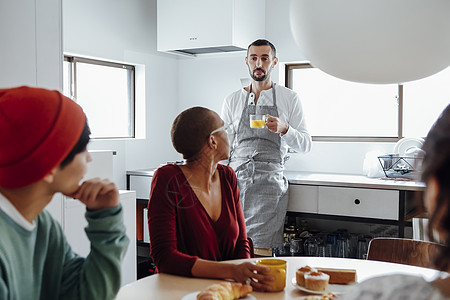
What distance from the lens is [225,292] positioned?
1206 mm

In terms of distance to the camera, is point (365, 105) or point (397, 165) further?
point (365, 105)

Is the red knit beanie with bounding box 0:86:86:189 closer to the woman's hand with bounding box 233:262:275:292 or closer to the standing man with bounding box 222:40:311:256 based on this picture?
the woman's hand with bounding box 233:262:275:292

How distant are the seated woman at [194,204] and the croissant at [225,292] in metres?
0.24

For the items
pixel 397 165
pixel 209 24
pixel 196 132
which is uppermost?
pixel 209 24

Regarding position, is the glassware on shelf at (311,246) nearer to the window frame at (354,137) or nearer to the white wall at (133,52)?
the window frame at (354,137)

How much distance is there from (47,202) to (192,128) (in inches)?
29.1

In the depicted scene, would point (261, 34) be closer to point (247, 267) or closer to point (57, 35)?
point (57, 35)

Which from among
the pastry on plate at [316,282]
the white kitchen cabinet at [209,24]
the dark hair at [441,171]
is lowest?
the pastry on plate at [316,282]

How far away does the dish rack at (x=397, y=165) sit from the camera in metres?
3.10

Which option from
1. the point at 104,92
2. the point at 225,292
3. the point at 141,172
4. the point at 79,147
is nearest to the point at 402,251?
the point at 225,292

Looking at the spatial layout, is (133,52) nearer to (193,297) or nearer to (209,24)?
(209,24)

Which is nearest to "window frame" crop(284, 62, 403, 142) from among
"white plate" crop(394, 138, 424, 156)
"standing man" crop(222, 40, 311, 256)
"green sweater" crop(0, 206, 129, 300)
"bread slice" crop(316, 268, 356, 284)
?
"white plate" crop(394, 138, 424, 156)

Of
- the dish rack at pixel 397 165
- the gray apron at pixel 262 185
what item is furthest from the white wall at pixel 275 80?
the gray apron at pixel 262 185

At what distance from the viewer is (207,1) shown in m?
3.57
